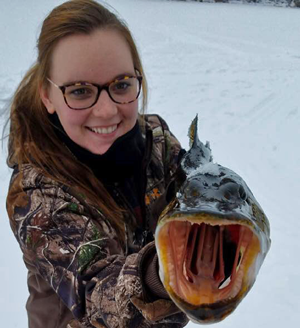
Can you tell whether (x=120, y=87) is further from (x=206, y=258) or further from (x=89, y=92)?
(x=206, y=258)

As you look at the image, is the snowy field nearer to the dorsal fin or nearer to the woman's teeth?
the woman's teeth

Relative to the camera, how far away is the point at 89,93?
1.74 m

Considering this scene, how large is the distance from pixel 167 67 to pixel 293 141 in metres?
4.21

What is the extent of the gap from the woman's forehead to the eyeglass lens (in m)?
0.03

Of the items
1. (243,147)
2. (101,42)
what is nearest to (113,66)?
(101,42)

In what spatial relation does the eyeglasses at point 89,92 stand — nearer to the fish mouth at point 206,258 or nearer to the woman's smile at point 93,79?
the woman's smile at point 93,79

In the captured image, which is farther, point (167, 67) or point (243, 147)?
point (167, 67)

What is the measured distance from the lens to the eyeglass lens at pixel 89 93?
67.8 inches

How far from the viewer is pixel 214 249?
1.15 meters

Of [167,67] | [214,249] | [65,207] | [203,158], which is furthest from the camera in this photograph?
[167,67]

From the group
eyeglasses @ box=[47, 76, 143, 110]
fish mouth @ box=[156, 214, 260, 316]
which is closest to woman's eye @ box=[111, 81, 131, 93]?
eyeglasses @ box=[47, 76, 143, 110]

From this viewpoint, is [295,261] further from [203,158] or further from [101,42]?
[101,42]

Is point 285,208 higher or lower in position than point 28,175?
lower

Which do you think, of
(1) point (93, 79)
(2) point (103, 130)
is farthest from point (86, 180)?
(1) point (93, 79)
